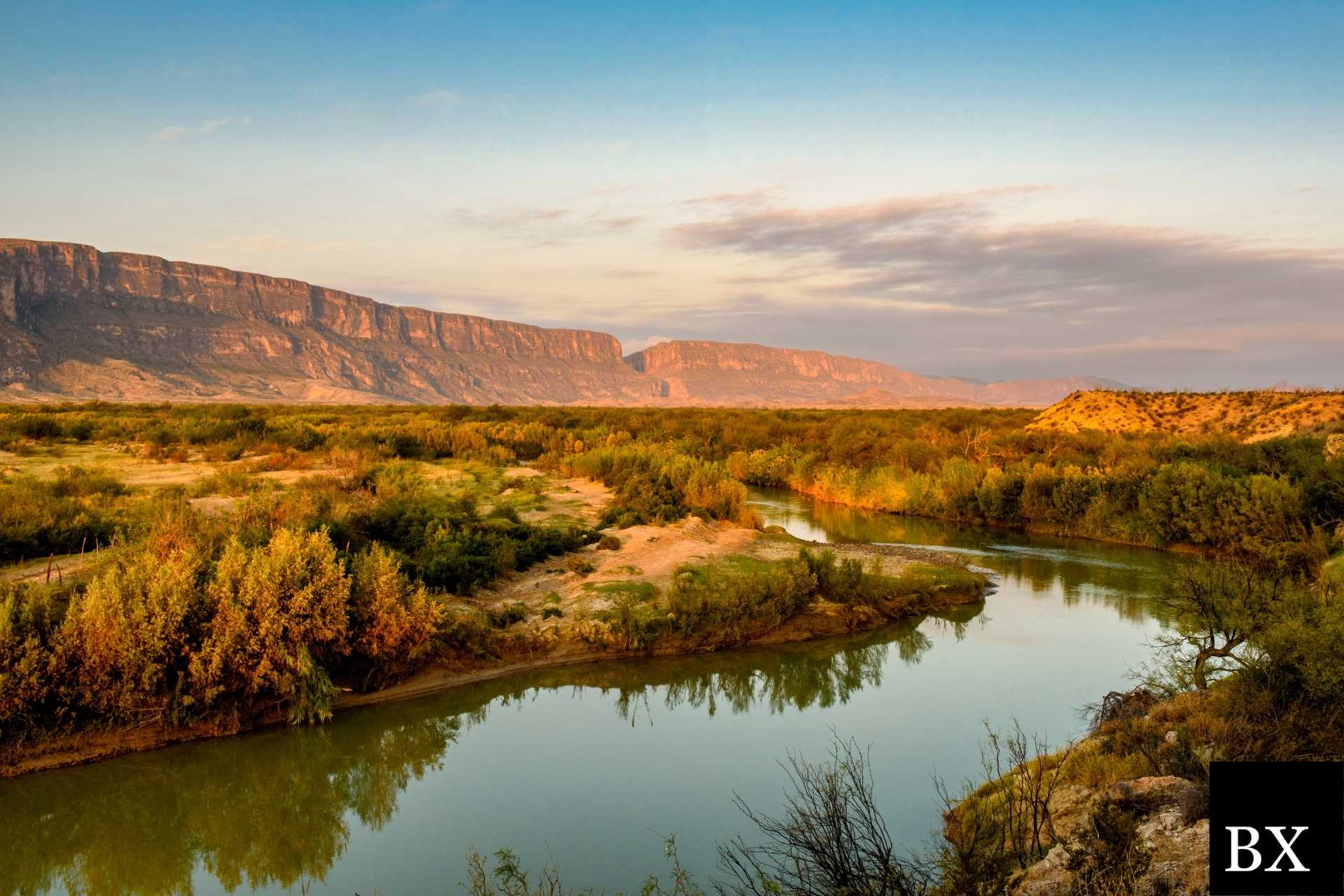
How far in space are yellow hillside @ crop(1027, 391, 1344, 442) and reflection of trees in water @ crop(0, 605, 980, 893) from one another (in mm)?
30801

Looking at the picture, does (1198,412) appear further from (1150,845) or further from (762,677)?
(1150,845)

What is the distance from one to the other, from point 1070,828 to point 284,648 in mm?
7803

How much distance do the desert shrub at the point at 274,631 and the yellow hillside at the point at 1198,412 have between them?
3410 centimetres

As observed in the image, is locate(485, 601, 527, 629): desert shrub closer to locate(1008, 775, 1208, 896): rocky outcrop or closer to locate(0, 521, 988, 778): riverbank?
locate(0, 521, 988, 778): riverbank

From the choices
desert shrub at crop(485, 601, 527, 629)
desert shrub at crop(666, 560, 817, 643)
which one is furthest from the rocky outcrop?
desert shrub at crop(485, 601, 527, 629)

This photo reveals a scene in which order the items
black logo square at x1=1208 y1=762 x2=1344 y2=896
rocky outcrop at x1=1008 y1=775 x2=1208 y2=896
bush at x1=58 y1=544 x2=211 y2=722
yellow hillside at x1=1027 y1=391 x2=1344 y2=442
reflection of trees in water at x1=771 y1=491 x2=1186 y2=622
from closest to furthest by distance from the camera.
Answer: black logo square at x1=1208 y1=762 x2=1344 y2=896 → rocky outcrop at x1=1008 y1=775 x2=1208 y2=896 → bush at x1=58 y1=544 x2=211 y2=722 → reflection of trees in water at x1=771 y1=491 x2=1186 y2=622 → yellow hillside at x1=1027 y1=391 x2=1344 y2=442

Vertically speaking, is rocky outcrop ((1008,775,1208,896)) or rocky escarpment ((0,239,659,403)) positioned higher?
rocky escarpment ((0,239,659,403))

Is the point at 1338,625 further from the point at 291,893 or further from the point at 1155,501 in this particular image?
the point at 1155,501

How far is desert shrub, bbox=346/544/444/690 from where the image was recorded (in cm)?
1028

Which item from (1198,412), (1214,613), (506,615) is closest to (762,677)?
(506,615)

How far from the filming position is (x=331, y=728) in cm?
946

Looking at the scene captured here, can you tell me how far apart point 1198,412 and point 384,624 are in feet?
132

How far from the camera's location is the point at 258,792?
8117mm

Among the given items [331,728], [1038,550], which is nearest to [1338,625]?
[331,728]
